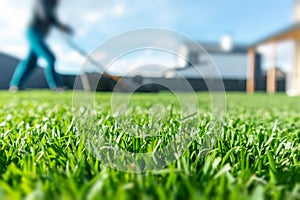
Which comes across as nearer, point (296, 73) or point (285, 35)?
point (285, 35)

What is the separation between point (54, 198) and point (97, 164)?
0.23 metres

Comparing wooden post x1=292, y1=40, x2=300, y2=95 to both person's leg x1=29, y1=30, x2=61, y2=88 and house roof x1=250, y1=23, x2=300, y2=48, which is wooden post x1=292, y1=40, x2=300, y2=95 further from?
person's leg x1=29, y1=30, x2=61, y2=88

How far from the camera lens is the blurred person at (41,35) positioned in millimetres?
5465

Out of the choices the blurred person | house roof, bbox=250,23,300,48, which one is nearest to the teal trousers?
the blurred person

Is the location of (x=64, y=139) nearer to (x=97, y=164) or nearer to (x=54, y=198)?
(x=97, y=164)

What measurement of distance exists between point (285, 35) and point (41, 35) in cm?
796

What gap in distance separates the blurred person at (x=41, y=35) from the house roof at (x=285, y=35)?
736 cm

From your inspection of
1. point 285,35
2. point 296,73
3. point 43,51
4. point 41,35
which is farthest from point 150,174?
point 296,73

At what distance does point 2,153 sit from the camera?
80 cm

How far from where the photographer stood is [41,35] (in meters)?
5.66

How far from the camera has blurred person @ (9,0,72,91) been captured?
546cm

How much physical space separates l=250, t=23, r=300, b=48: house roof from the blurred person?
7.36 m

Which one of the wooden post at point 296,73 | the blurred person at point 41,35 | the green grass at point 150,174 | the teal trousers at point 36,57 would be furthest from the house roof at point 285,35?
the green grass at point 150,174

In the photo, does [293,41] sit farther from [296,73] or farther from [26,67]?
[26,67]
